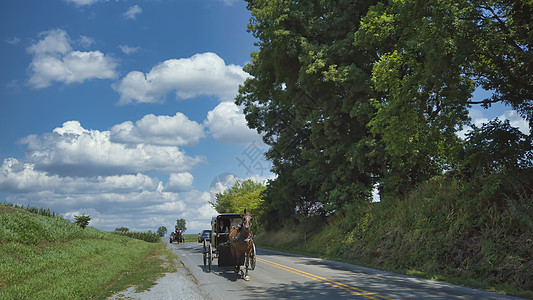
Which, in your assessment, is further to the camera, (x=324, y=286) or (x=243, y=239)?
(x=243, y=239)

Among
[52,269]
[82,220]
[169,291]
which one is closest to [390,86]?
[169,291]

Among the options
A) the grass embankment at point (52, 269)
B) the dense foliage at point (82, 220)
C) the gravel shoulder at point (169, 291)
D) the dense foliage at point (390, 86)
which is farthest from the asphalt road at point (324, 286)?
the dense foliage at point (82, 220)

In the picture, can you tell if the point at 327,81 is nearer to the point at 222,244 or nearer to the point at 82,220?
the point at 222,244

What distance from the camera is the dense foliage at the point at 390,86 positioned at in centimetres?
1524

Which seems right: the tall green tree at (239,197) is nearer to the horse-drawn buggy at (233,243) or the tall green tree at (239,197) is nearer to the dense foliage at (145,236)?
the dense foliage at (145,236)

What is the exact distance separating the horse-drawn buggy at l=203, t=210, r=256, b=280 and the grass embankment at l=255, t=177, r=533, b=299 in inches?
271

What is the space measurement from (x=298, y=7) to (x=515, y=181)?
2048 cm

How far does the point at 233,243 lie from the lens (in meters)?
15.0

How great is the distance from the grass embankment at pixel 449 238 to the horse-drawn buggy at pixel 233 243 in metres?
6.89

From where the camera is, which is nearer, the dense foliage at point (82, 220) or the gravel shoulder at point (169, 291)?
the gravel shoulder at point (169, 291)

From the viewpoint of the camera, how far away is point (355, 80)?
24375mm

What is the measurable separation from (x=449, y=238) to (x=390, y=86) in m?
8.38

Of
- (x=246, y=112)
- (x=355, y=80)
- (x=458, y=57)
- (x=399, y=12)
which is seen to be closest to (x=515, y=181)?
(x=458, y=57)

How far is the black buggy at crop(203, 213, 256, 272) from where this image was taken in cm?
1725
